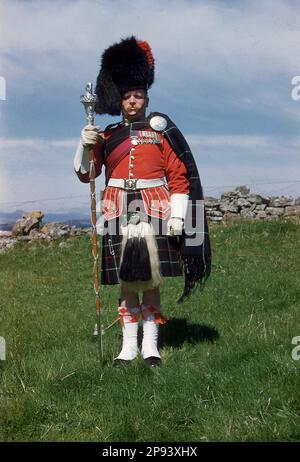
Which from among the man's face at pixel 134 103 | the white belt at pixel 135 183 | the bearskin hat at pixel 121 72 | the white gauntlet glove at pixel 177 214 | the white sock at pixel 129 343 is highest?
the bearskin hat at pixel 121 72

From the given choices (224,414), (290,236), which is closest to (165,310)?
(224,414)

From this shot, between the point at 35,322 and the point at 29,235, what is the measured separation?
25.8 ft

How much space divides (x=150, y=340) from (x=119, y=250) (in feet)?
2.57

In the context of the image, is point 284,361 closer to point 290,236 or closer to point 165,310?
point 165,310

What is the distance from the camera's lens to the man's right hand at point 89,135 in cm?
471

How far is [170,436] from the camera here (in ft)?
11.7

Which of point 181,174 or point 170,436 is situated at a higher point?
point 181,174

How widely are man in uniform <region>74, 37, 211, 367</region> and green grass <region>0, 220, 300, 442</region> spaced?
0.51 m

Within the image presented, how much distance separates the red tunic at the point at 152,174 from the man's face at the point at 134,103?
29 centimetres

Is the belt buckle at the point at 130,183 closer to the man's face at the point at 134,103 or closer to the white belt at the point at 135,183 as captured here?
the white belt at the point at 135,183

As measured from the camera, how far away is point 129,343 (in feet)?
16.2

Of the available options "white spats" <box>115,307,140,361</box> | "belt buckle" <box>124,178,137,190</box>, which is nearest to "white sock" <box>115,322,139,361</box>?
"white spats" <box>115,307,140,361</box>

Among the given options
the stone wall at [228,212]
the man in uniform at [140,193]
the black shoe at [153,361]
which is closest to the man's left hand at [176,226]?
the man in uniform at [140,193]
